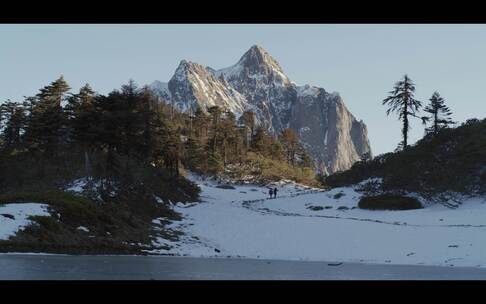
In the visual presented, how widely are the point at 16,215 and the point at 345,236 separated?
18.4 metres

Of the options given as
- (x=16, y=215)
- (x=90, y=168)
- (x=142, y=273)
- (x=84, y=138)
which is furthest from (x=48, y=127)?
(x=142, y=273)

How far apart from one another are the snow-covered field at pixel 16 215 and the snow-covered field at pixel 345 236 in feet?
22.0

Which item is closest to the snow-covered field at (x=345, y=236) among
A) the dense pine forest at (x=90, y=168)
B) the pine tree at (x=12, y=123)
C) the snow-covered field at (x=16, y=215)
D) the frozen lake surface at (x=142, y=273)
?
the dense pine forest at (x=90, y=168)

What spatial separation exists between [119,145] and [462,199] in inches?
1202

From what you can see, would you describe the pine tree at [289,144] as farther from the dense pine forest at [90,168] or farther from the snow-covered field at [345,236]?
the snow-covered field at [345,236]

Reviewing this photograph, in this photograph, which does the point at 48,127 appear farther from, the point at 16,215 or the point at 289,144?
the point at 289,144

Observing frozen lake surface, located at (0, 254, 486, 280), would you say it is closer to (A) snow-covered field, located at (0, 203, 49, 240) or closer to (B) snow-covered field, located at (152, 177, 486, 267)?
(A) snow-covered field, located at (0, 203, 49, 240)

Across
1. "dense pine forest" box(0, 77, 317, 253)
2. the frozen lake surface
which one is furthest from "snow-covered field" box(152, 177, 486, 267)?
the frozen lake surface

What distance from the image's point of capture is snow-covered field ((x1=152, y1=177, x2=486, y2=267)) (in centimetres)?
2575

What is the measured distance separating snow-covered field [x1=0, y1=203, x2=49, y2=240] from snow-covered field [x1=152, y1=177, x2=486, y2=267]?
6718mm

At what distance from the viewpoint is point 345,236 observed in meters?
30.7

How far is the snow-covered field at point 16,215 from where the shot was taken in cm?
2251
